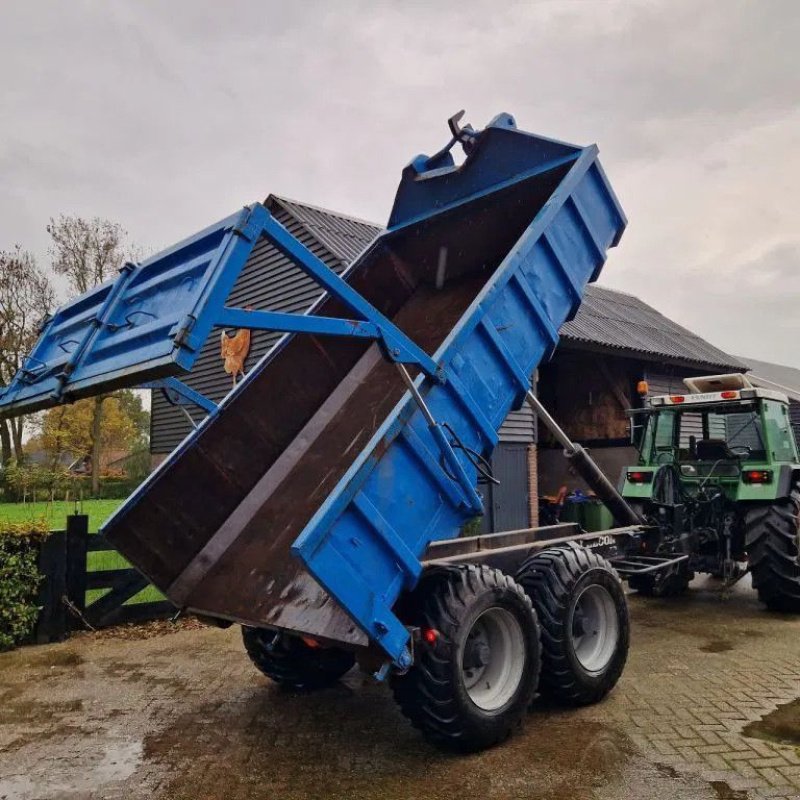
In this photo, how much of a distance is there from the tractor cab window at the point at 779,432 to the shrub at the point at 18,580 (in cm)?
741

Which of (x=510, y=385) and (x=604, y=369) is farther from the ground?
(x=604, y=369)

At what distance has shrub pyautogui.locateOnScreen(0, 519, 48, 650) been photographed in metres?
6.07

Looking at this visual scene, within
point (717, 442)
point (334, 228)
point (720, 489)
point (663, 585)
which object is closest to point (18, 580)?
point (663, 585)

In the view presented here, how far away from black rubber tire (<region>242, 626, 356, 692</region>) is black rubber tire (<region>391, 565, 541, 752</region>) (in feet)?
3.78

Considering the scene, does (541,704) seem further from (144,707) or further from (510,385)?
(144,707)

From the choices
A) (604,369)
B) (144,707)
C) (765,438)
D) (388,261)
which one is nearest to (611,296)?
(604,369)

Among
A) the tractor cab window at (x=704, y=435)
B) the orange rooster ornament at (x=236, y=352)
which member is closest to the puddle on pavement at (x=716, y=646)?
the tractor cab window at (x=704, y=435)

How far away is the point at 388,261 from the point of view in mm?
5973

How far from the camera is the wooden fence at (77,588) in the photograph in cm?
635

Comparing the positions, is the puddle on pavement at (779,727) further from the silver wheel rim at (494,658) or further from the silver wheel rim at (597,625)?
the silver wheel rim at (494,658)

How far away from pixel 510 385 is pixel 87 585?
480 cm

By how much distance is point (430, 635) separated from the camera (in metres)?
3.46

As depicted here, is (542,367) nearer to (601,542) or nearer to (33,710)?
(601,542)

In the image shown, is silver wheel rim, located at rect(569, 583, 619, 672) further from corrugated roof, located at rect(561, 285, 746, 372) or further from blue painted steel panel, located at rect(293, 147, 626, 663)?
corrugated roof, located at rect(561, 285, 746, 372)
